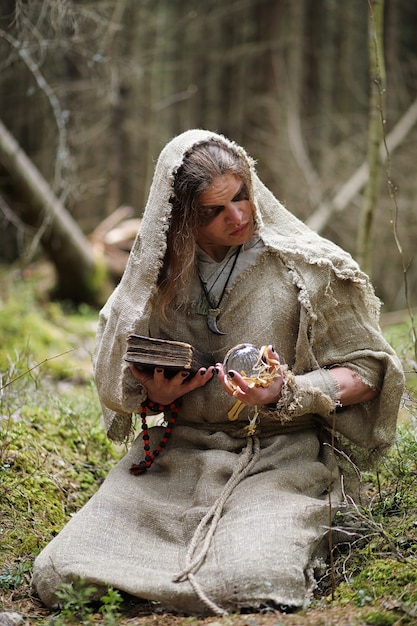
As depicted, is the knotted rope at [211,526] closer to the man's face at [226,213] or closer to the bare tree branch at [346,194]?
the man's face at [226,213]

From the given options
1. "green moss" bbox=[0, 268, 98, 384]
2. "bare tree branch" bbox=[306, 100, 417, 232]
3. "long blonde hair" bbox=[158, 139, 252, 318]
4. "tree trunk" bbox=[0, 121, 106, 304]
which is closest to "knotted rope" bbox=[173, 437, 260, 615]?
"long blonde hair" bbox=[158, 139, 252, 318]

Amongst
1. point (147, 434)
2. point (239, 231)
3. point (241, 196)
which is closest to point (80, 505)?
point (147, 434)

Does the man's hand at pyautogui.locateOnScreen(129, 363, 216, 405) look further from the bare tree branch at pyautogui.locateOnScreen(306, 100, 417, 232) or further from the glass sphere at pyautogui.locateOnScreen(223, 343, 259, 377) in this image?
the bare tree branch at pyautogui.locateOnScreen(306, 100, 417, 232)

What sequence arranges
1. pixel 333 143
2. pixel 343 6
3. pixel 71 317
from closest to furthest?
1. pixel 71 317
2. pixel 333 143
3. pixel 343 6

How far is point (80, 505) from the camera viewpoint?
370 centimetres

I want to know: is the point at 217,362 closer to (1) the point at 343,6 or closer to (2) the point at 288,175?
(2) the point at 288,175

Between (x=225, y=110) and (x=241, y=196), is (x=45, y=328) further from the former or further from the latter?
(x=225, y=110)

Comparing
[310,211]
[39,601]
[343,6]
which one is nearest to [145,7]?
[310,211]

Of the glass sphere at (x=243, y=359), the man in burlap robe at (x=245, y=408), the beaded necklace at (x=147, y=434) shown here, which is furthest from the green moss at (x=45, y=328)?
the glass sphere at (x=243, y=359)

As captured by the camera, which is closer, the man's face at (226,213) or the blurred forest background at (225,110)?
the man's face at (226,213)

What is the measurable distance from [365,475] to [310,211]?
747 cm

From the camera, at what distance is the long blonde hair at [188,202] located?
9.82 ft

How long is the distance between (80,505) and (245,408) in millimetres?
1111

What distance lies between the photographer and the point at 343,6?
18672mm
